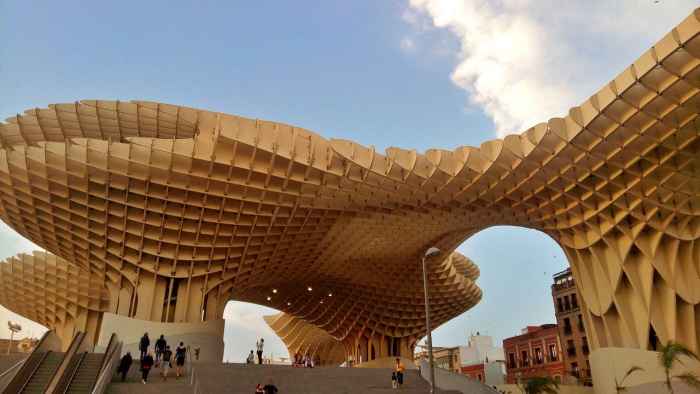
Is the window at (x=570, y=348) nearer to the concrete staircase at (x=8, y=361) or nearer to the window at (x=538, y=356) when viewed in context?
the window at (x=538, y=356)

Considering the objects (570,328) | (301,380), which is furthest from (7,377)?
(570,328)

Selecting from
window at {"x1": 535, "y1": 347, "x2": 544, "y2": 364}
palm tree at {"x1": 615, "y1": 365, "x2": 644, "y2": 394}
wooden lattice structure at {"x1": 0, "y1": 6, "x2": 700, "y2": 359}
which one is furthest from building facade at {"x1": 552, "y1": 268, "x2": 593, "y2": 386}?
palm tree at {"x1": 615, "y1": 365, "x2": 644, "y2": 394}

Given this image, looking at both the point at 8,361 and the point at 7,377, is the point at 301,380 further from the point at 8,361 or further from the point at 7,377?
the point at 8,361

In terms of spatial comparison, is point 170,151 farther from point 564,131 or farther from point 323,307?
point 323,307

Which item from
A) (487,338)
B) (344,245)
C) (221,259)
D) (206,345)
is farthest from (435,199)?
(487,338)

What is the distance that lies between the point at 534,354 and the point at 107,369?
60.6 metres

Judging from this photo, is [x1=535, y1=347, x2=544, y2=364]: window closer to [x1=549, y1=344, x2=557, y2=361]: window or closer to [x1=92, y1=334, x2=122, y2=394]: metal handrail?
[x1=549, y1=344, x2=557, y2=361]: window

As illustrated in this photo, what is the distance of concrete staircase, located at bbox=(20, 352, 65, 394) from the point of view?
15984 mm

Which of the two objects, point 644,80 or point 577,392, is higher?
point 644,80

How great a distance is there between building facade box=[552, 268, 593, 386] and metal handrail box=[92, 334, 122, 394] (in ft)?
157

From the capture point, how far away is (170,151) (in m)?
26.1

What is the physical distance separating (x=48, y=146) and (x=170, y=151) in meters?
5.88

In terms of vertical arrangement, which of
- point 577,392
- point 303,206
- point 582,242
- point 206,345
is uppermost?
point 303,206

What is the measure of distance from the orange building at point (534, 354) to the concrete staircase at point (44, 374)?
174 feet
